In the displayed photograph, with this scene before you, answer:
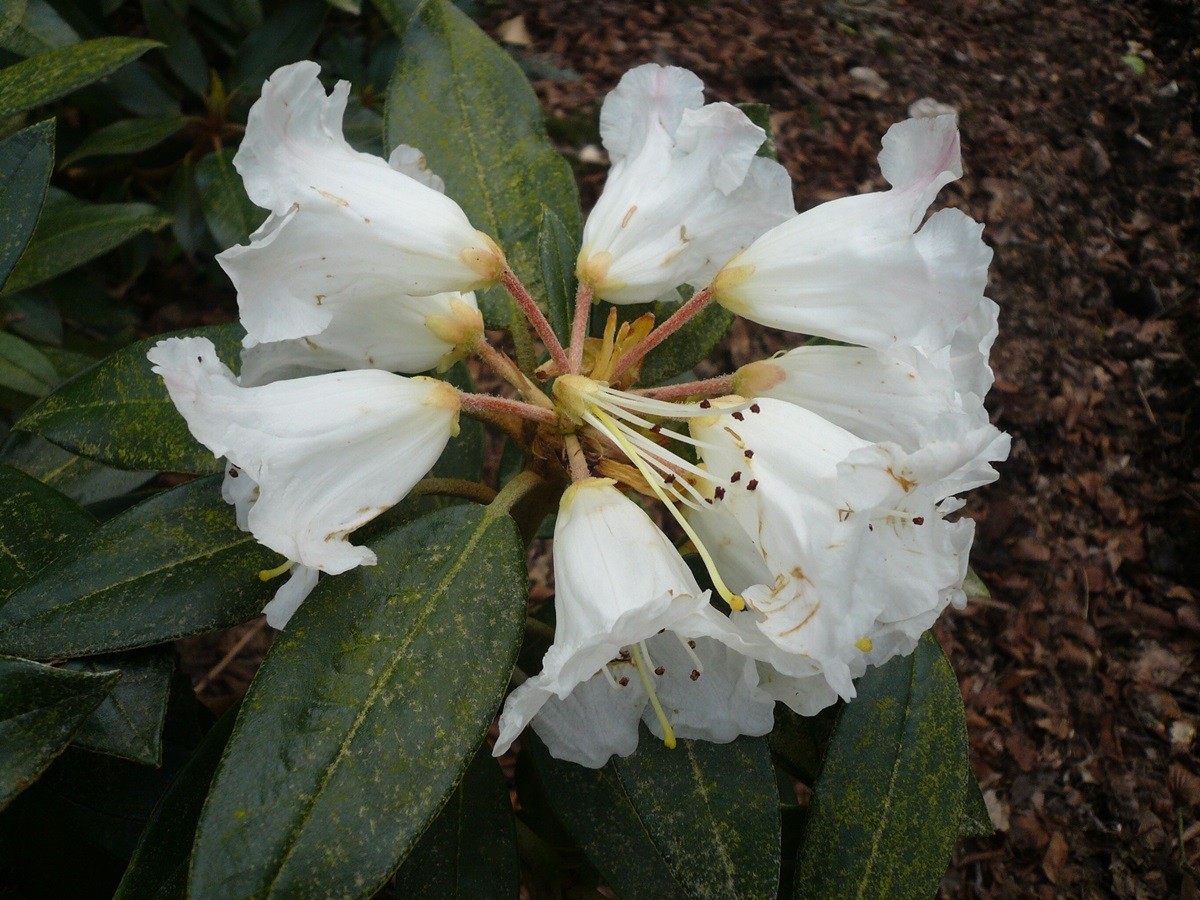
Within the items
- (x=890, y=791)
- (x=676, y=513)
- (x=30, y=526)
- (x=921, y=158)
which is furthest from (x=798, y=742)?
(x=30, y=526)

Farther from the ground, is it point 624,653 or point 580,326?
point 580,326

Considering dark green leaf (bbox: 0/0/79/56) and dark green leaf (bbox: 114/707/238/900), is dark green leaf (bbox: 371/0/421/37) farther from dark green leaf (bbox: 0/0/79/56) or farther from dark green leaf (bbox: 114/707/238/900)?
dark green leaf (bbox: 114/707/238/900)

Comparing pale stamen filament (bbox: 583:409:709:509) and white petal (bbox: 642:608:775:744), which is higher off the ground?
pale stamen filament (bbox: 583:409:709:509)

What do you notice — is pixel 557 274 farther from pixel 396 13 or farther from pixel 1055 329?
pixel 1055 329

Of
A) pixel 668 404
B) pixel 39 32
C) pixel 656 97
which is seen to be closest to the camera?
pixel 668 404

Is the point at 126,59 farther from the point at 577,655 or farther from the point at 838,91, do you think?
the point at 838,91

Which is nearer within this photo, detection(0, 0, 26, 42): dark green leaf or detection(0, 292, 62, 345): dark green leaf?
detection(0, 0, 26, 42): dark green leaf

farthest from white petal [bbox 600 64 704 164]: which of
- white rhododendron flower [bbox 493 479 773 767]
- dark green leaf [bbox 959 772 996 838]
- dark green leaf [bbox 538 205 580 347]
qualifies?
dark green leaf [bbox 959 772 996 838]
